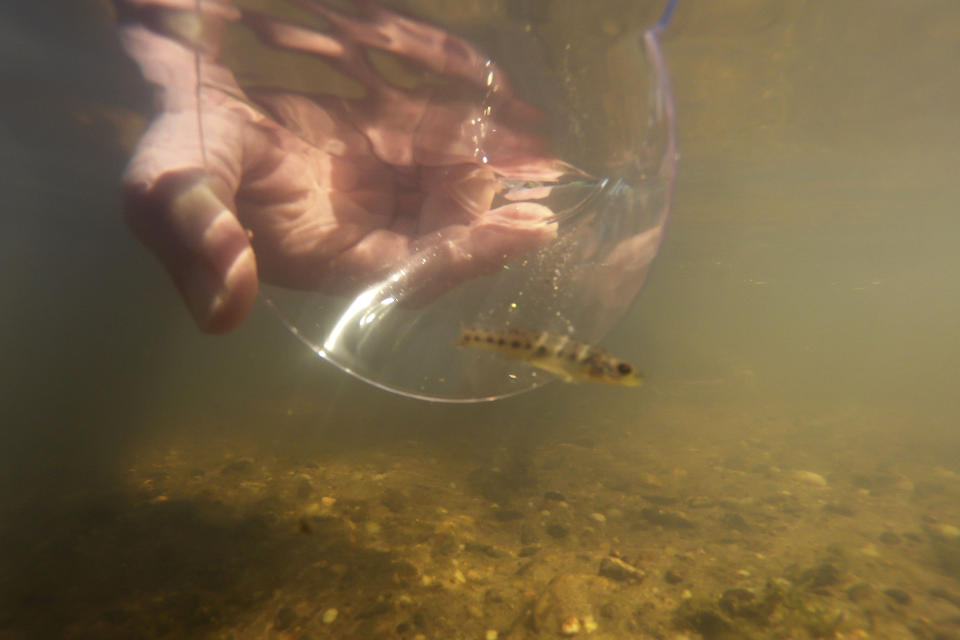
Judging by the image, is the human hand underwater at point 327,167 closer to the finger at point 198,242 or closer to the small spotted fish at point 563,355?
the finger at point 198,242

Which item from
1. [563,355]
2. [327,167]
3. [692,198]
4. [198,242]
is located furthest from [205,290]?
[692,198]

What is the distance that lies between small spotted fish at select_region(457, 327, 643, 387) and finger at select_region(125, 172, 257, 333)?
1323 millimetres

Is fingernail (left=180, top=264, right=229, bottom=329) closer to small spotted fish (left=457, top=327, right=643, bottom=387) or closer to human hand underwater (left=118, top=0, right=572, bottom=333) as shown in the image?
human hand underwater (left=118, top=0, right=572, bottom=333)

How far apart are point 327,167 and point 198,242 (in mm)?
2340

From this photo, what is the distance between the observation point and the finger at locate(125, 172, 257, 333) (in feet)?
7.20

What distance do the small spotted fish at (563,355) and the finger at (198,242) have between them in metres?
1.32

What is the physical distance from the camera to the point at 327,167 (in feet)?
14.0

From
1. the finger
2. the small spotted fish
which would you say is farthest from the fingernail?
the small spotted fish

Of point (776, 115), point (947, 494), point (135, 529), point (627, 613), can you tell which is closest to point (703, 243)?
point (776, 115)

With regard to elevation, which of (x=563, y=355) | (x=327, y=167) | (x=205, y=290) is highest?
(x=327, y=167)

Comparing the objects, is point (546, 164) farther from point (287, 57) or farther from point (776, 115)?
point (776, 115)

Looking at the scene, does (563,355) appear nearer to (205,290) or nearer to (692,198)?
(205,290)

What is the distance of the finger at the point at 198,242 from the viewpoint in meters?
2.19

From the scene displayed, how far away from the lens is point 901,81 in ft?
36.7
